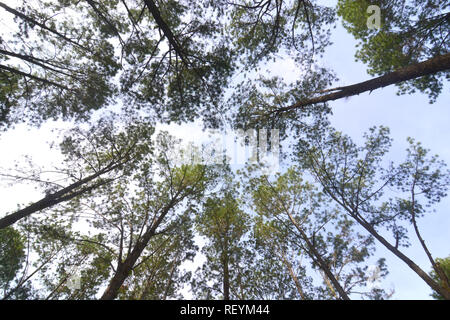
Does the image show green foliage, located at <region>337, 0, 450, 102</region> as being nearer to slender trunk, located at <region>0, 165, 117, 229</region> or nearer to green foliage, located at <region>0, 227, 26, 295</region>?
slender trunk, located at <region>0, 165, 117, 229</region>

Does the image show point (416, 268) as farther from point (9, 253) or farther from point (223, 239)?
point (9, 253)

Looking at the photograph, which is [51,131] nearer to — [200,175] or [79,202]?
[79,202]

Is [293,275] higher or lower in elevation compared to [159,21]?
lower

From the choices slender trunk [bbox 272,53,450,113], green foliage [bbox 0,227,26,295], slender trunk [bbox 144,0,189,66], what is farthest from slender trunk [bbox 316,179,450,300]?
green foliage [bbox 0,227,26,295]

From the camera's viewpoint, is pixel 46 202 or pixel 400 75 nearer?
pixel 400 75

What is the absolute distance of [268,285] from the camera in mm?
10758


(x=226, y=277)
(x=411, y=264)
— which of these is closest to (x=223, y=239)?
(x=226, y=277)

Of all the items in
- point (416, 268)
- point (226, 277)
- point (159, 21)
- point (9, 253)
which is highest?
point (159, 21)

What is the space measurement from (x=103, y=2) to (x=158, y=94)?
14.1 ft

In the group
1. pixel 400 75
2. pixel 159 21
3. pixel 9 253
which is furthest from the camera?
pixel 9 253

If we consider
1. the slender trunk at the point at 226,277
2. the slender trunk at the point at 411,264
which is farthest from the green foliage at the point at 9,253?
the slender trunk at the point at 411,264

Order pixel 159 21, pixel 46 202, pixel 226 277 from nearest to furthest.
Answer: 1. pixel 159 21
2. pixel 46 202
3. pixel 226 277

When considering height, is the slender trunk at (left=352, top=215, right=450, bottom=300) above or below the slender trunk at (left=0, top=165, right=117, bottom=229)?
below
